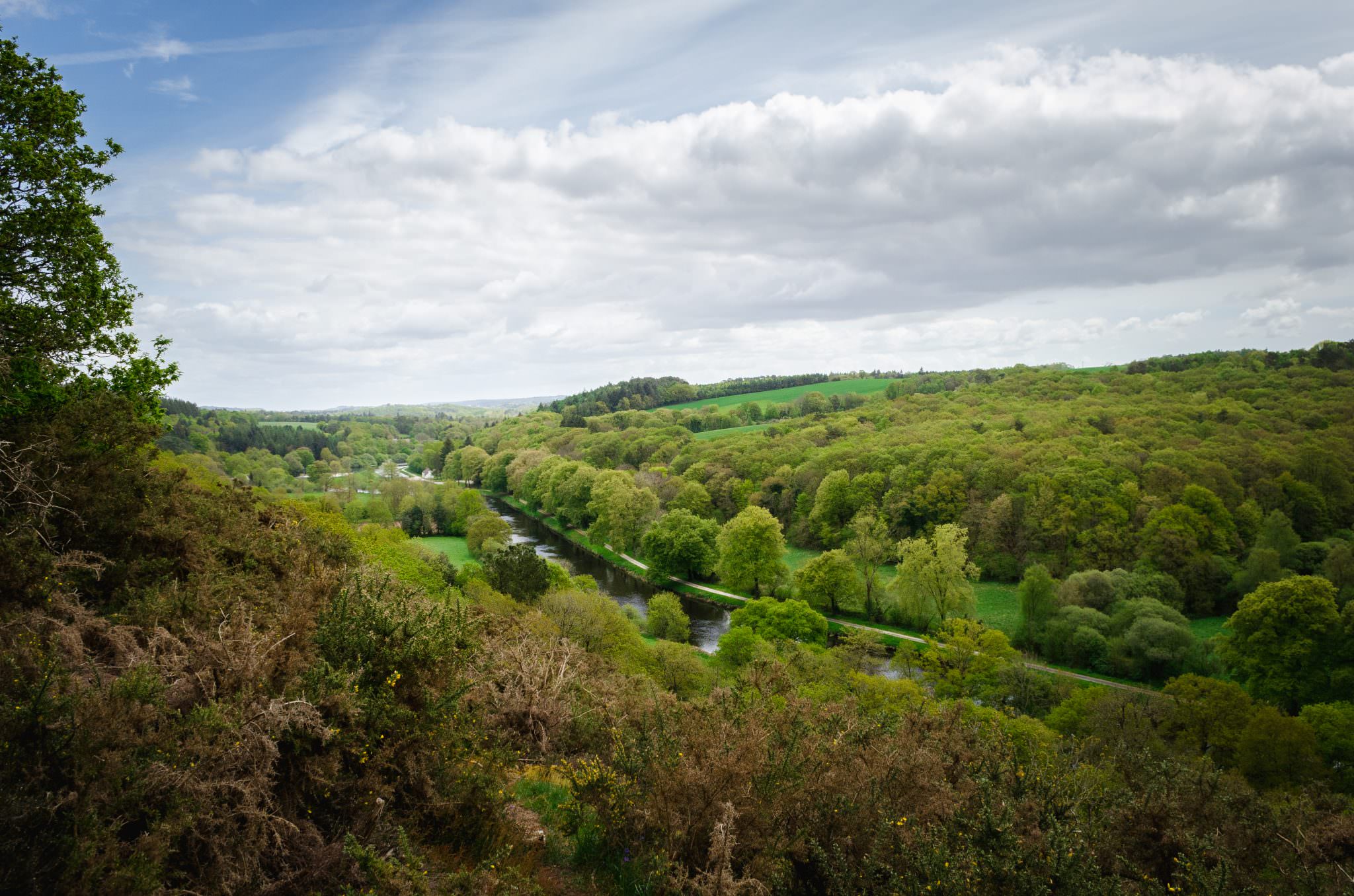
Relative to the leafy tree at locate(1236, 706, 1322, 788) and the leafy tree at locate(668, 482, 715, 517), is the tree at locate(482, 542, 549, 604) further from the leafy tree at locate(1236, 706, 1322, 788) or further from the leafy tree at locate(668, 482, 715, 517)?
the leafy tree at locate(668, 482, 715, 517)

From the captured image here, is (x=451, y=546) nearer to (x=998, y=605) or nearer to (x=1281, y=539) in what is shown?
(x=998, y=605)

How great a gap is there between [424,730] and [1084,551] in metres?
46.8

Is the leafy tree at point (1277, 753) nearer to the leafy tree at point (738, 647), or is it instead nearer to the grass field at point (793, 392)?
the leafy tree at point (738, 647)

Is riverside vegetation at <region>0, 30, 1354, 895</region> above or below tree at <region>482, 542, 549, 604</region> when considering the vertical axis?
above

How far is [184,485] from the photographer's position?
33.8 feet

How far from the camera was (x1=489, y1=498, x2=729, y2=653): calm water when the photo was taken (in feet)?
131

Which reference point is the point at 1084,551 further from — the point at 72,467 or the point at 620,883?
the point at 72,467

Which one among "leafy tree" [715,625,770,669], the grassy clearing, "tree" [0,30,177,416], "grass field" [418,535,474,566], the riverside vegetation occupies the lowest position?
the grassy clearing

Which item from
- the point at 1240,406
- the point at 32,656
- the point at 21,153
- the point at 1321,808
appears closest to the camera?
the point at 32,656

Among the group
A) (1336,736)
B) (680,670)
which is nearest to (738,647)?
(680,670)

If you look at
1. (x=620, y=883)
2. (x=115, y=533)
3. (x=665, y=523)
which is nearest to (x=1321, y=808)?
(x=620, y=883)

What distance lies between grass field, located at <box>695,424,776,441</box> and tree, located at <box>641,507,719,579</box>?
4439 centimetres

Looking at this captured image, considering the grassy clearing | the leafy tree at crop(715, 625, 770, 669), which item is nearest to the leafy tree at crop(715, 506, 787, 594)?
the grassy clearing

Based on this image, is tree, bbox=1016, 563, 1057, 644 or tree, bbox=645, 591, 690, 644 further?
tree, bbox=1016, 563, 1057, 644
